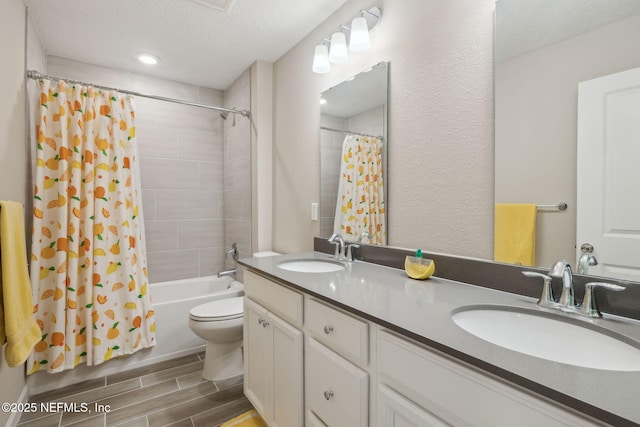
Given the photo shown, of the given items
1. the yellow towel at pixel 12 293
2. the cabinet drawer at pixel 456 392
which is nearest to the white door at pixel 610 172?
the cabinet drawer at pixel 456 392

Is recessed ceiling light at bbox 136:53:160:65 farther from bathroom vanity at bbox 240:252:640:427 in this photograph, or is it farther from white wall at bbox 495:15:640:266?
white wall at bbox 495:15:640:266

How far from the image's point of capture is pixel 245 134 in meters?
2.77

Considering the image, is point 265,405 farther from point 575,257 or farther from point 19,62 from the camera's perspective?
point 19,62

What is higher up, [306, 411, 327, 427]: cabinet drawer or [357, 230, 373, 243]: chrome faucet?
[357, 230, 373, 243]: chrome faucet

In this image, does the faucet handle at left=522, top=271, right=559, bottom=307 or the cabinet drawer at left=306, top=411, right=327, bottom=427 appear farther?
the cabinet drawer at left=306, top=411, right=327, bottom=427

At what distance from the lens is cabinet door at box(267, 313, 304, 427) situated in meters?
1.25

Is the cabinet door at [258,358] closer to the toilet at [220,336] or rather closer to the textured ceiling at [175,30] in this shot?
the toilet at [220,336]

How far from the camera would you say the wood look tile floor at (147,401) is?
67.7 inches

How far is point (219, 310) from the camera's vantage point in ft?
7.23

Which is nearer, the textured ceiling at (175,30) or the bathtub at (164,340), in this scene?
the textured ceiling at (175,30)

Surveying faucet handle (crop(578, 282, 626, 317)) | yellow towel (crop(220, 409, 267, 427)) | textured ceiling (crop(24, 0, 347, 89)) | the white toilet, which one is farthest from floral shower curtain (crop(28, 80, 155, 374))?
faucet handle (crop(578, 282, 626, 317))

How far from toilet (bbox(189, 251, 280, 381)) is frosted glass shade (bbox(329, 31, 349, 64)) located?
5.70 feet

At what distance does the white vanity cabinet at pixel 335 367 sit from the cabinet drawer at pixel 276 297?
6cm

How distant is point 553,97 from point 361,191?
0.98m
